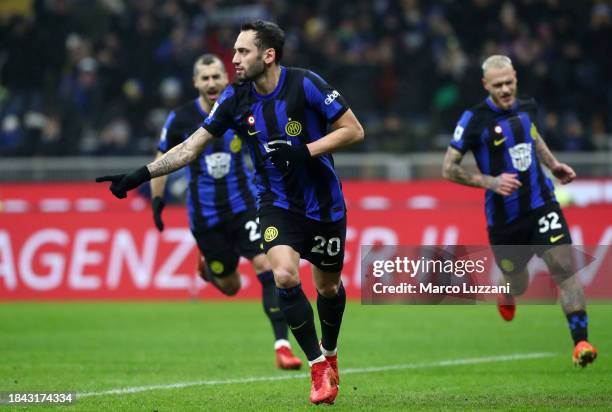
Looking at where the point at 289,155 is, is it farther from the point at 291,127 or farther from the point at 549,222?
the point at 549,222

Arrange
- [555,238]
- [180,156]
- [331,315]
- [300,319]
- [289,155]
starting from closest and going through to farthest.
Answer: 1. [289,155]
2. [300,319]
3. [180,156]
4. [331,315]
5. [555,238]

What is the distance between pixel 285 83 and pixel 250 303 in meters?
10.1

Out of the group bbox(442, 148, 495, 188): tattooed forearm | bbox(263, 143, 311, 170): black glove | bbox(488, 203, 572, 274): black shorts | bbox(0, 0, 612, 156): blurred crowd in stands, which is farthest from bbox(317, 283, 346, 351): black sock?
bbox(0, 0, 612, 156): blurred crowd in stands

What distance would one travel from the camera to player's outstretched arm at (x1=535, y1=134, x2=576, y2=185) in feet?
34.7

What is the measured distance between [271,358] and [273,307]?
1.94 feet

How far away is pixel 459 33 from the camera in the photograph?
22734 millimetres

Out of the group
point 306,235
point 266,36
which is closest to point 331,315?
point 306,235

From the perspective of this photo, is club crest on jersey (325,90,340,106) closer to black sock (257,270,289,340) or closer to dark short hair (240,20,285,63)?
dark short hair (240,20,285,63)

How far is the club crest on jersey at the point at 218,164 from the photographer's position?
11914 millimetres

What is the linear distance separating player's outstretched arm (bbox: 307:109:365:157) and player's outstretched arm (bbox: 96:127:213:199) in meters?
0.85

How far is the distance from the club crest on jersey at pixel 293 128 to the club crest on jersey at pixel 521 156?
3023 mm

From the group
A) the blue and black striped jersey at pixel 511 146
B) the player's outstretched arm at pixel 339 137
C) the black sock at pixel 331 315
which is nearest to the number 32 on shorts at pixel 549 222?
the blue and black striped jersey at pixel 511 146

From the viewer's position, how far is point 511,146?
10.8 m

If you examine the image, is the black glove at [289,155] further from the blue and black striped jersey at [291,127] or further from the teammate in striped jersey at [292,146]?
the blue and black striped jersey at [291,127]
